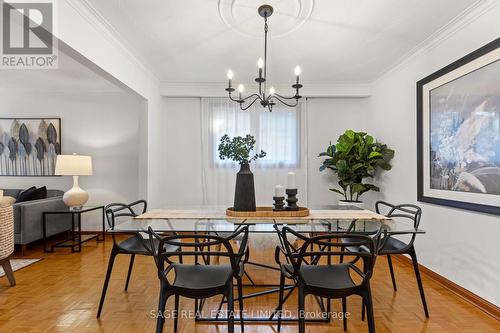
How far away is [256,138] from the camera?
4.67 meters

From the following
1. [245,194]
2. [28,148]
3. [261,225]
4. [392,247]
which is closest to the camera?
[261,225]

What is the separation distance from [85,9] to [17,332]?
2.47 meters

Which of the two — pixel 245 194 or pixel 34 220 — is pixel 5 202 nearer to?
pixel 34 220

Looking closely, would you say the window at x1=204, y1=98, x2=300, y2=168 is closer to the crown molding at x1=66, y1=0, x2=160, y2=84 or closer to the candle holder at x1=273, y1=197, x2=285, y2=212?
the crown molding at x1=66, y1=0, x2=160, y2=84

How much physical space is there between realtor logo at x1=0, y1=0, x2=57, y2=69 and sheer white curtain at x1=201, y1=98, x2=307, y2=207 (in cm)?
218

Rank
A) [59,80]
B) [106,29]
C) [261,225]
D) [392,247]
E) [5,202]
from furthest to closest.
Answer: [59,80]
[5,202]
[106,29]
[392,247]
[261,225]

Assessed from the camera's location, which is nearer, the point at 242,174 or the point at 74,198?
the point at 242,174

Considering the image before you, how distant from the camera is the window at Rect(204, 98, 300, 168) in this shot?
15.3 feet

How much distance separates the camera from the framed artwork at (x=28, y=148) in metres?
4.82

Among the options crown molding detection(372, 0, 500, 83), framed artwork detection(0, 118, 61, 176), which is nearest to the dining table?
crown molding detection(372, 0, 500, 83)

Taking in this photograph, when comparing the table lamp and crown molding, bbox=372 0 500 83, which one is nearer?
crown molding, bbox=372 0 500 83

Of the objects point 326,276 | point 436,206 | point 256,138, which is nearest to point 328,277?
point 326,276

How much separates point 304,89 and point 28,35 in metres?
3.47

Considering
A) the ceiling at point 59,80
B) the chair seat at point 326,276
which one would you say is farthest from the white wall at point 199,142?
the chair seat at point 326,276
